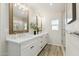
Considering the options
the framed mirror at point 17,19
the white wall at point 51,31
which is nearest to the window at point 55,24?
the white wall at point 51,31

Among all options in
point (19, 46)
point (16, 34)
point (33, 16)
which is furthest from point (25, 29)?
point (19, 46)

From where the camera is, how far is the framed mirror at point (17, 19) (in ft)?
3.57

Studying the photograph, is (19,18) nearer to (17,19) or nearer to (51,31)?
(17,19)

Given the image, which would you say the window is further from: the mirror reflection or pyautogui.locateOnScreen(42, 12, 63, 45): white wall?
the mirror reflection

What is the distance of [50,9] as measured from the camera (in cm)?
119

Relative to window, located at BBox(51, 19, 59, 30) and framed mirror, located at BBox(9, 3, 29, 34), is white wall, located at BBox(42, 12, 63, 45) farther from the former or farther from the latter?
framed mirror, located at BBox(9, 3, 29, 34)

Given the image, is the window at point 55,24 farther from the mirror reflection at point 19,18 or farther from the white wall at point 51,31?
the mirror reflection at point 19,18

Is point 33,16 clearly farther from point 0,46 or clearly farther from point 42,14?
point 0,46

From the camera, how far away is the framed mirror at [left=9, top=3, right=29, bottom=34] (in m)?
1.09

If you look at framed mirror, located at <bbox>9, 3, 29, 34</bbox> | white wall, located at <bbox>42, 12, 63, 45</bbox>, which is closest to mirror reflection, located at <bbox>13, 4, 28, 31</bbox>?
framed mirror, located at <bbox>9, 3, 29, 34</bbox>

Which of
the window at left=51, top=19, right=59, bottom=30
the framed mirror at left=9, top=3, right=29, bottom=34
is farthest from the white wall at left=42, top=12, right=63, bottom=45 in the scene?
the framed mirror at left=9, top=3, right=29, bottom=34

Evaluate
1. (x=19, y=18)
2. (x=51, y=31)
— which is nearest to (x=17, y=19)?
(x=19, y=18)

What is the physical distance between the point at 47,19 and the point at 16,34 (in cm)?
43

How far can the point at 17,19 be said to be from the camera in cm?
116
